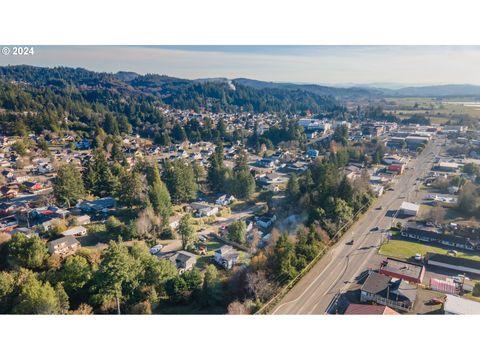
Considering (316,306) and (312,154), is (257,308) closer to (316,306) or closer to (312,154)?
(316,306)

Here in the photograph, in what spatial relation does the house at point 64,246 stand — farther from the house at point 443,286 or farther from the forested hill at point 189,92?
the forested hill at point 189,92

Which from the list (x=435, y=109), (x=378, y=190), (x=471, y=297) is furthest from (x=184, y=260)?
(x=435, y=109)

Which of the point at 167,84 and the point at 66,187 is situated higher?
the point at 167,84

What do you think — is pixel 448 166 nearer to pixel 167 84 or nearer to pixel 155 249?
pixel 155 249

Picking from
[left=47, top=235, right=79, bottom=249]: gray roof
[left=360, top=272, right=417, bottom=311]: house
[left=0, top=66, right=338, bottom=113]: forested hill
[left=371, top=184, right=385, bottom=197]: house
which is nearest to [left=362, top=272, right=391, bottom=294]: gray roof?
[left=360, top=272, right=417, bottom=311]: house

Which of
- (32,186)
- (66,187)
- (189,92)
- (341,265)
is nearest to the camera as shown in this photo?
(341,265)

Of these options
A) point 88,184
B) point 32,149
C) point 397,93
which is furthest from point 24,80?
point 397,93

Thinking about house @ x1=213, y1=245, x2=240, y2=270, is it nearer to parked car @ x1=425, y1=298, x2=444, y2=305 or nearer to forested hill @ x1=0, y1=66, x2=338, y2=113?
parked car @ x1=425, y1=298, x2=444, y2=305
